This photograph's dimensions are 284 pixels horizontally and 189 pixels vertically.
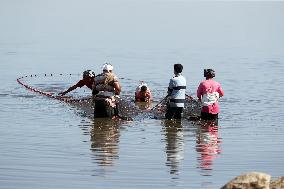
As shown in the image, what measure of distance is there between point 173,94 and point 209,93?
3.07 ft

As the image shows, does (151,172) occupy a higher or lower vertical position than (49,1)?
lower

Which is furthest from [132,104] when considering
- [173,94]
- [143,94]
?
[173,94]

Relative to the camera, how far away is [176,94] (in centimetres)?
2045

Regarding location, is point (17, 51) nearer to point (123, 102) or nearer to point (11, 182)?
point (123, 102)

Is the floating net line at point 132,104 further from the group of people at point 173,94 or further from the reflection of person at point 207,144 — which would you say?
the reflection of person at point 207,144

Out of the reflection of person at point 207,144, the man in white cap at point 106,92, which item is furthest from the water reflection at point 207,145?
the man in white cap at point 106,92

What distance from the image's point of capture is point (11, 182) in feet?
44.4

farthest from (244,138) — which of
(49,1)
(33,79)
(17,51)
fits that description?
(49,1)

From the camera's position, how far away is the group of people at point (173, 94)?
1997 cm

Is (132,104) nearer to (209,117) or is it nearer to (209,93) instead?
(209,117)

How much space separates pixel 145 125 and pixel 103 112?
111 cm

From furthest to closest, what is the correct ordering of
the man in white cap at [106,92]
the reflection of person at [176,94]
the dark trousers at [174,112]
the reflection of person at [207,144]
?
the dark trousers at [174,112] → the reflection of person at [176,94] → the man in white cap at [106,92] → the reflection of person at [207,144]

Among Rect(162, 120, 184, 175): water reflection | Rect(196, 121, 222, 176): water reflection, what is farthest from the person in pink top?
Rect(162, 120, 184, 175): water reflection

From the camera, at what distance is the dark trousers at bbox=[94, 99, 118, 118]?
2052 cm
